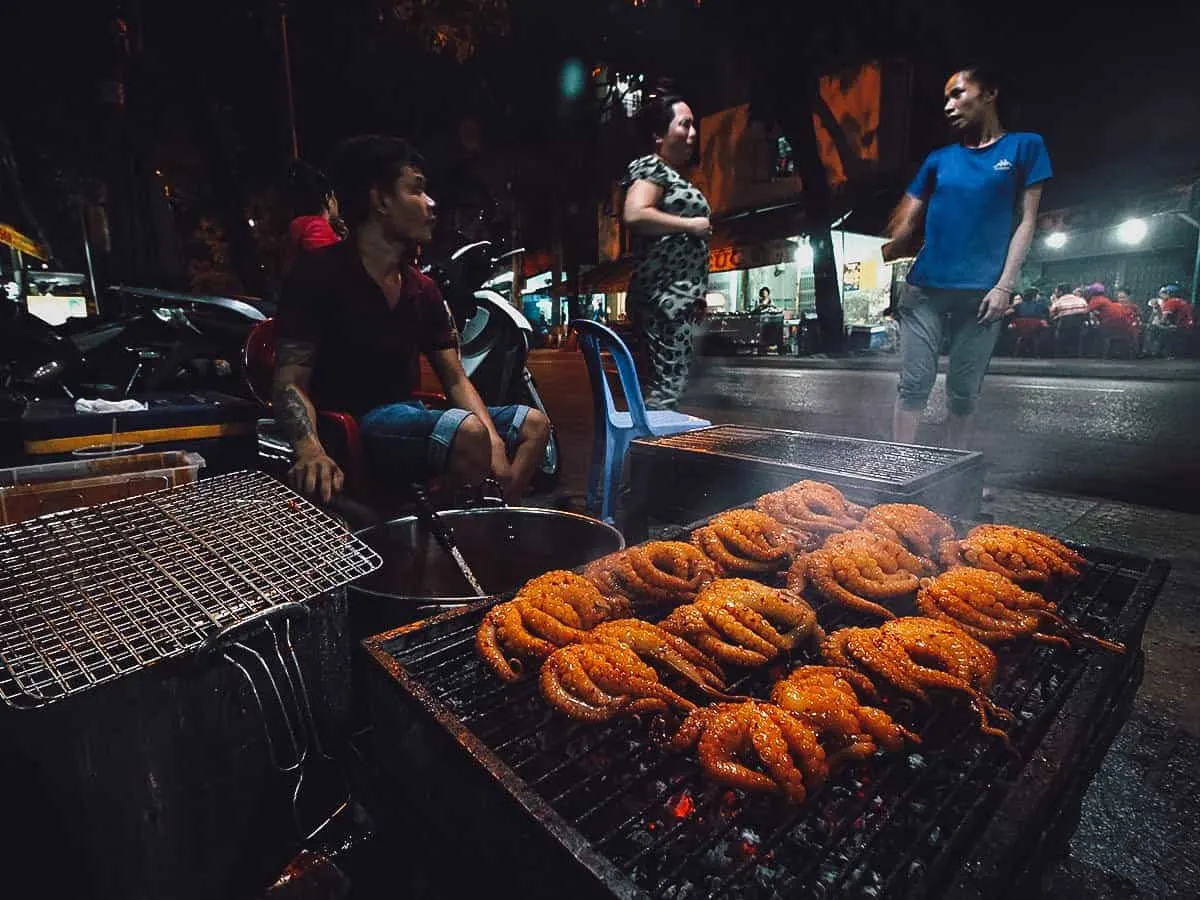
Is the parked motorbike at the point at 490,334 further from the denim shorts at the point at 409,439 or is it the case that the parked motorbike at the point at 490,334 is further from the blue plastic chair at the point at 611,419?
the denim shorts at the point at 409,439

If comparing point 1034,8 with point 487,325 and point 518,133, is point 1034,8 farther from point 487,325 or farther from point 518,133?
point 487,325

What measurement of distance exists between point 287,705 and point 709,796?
3.65 feet

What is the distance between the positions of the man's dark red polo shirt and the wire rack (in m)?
1.26

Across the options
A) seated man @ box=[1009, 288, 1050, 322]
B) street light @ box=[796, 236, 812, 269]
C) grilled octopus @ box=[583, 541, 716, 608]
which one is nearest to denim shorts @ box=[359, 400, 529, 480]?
grilled octopus @ box=[583, 541, 716, 608]

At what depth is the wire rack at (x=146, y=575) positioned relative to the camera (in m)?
1.31

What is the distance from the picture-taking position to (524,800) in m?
1.22

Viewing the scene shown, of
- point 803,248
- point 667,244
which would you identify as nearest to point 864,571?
point 667,244

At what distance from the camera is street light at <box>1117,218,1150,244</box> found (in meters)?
22.8

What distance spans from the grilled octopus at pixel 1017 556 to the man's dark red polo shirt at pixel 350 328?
2.81 m

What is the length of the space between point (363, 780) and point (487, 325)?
3.96m

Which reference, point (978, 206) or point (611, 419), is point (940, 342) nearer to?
point (978, 206)

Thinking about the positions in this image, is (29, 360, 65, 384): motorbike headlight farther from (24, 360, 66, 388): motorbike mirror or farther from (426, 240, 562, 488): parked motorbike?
(426, 240, 562, 488): parked motorbike

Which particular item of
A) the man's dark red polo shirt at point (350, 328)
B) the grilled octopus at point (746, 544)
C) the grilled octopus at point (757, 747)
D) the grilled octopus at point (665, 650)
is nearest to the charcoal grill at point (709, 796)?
the grilled octopus at point (757, 747)

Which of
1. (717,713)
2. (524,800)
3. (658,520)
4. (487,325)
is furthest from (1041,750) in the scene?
(487,325)
